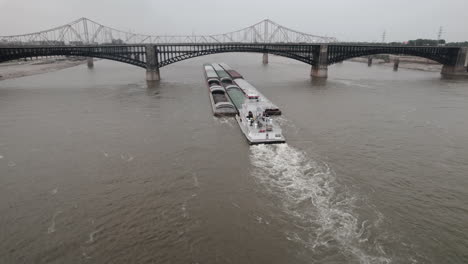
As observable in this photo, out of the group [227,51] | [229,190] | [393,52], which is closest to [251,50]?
[227,51]

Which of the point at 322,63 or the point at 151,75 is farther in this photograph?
the point at 322,63

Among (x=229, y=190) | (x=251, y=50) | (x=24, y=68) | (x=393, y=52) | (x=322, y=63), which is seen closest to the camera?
(x=229, y=190)

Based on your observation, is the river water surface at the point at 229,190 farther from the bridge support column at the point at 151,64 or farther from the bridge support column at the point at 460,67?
the bridge support column at the point at 460,67

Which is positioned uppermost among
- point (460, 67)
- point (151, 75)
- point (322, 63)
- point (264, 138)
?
point (322, 63)

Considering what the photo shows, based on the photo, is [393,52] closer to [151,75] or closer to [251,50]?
[251,50]

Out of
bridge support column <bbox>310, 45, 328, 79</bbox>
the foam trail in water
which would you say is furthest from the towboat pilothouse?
bridge support column <bbox>310, 45, 328, 79</bbox>

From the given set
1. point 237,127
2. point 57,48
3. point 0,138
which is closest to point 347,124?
point 237,127

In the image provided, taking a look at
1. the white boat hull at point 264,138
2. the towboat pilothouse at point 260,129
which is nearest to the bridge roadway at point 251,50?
the towboat pilothouse at point 260,129

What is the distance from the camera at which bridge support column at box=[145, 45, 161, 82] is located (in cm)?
7697

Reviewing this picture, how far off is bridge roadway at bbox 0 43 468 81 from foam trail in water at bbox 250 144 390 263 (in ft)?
197

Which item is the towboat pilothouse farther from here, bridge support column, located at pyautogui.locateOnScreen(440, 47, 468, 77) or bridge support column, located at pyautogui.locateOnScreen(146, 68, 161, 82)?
bridge support column, located at pyautogui.locateOnScreen(440, 47, 468, 77)

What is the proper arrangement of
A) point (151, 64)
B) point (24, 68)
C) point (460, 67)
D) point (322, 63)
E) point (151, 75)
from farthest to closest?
point (24, 68), point (460, 67), point (322, 63), point (151, 75), point (151, 64)

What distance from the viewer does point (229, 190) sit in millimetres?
20453

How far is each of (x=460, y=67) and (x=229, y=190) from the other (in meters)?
112
